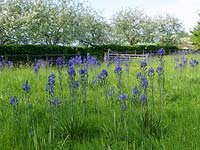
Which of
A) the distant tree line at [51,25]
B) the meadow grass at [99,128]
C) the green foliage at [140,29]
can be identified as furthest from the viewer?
the green foliage at [140,29]

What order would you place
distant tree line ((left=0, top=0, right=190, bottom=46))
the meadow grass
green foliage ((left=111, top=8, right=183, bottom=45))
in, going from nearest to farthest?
the meadow grass < distant tree line ((left=0, top=0, right=190, bottom=46)) < green foliage ((left=111, top=8, right=183, bottom=45))

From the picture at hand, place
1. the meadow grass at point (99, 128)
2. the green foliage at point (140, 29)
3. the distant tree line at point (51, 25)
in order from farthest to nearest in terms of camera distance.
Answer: the green foliage at point (140, 29) < the distant tree line at point (51, 25) < the meadow grass at point (99, 128)

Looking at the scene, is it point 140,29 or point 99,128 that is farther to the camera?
point 140,29

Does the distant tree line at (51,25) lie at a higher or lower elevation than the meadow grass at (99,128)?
higher

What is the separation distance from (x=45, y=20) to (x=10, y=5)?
12.1ft

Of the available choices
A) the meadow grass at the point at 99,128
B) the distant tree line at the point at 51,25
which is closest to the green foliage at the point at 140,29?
the distant tree line at the point at 51,25

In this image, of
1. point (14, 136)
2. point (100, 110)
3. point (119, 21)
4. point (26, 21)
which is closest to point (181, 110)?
point (100, 110)

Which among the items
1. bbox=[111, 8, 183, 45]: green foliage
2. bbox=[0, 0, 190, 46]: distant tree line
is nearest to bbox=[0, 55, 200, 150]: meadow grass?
bbox=[0, 0, 190, 46]: distant tree line

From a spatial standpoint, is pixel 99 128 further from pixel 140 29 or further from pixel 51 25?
pixel 140 29

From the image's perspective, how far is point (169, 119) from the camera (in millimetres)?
4129

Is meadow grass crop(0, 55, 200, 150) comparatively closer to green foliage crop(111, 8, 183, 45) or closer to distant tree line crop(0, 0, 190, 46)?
distant tree line crop(0, 0, 190, 46)

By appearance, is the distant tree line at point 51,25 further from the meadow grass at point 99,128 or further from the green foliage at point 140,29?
the meadow grass at point 99,128

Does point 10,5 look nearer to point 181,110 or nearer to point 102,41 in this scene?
point 102,41

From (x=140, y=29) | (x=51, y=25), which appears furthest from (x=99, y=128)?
(x=140, y=29)
